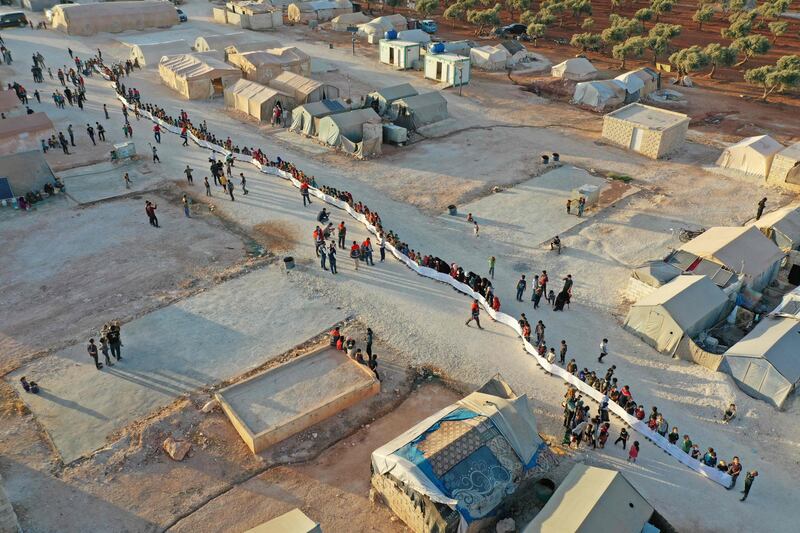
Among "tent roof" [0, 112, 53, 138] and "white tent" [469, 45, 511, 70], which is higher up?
"white tent" [469, 45, 511, 70]

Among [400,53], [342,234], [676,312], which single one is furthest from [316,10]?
[676,312]

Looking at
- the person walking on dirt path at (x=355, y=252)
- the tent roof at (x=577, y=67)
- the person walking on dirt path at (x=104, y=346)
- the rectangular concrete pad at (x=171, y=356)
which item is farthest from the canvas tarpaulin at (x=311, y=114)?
the person walking on dirt path at (x=104, y=346)

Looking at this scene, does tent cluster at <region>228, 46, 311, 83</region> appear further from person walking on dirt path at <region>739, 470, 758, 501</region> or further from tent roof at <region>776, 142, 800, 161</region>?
person walking on dirt path at <region>739, 470, 758, 501</region>

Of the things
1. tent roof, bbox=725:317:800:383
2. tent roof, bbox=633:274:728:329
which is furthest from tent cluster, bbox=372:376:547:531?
tent roof, bbox=725:317:800:383

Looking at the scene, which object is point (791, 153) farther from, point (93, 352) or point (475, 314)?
point (93, 352)

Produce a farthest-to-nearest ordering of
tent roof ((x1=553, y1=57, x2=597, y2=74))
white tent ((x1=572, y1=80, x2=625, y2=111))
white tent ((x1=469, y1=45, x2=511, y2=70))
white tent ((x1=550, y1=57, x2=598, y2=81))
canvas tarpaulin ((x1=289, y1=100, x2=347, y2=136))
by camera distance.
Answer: white tent ((x1=469, y1=45, x2=511, y2=70)), tent roof ((x1=553, y1=57, x2=597, y2=74)), white tent ((x1=550, y1=57, x2=598, y2=81)), white tent ((x1=572, y1=80, x2=625, y2=111)), canvas tarpaulin ((x1=289, y1=100, x2=347, y2=136))

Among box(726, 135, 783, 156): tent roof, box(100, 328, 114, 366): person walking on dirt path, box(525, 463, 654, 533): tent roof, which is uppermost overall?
box(726, 135, 783, 156): tent roof

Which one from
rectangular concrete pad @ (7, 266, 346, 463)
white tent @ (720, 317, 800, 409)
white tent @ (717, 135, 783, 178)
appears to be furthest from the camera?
white tent @ (717, 135, 783, 178)
